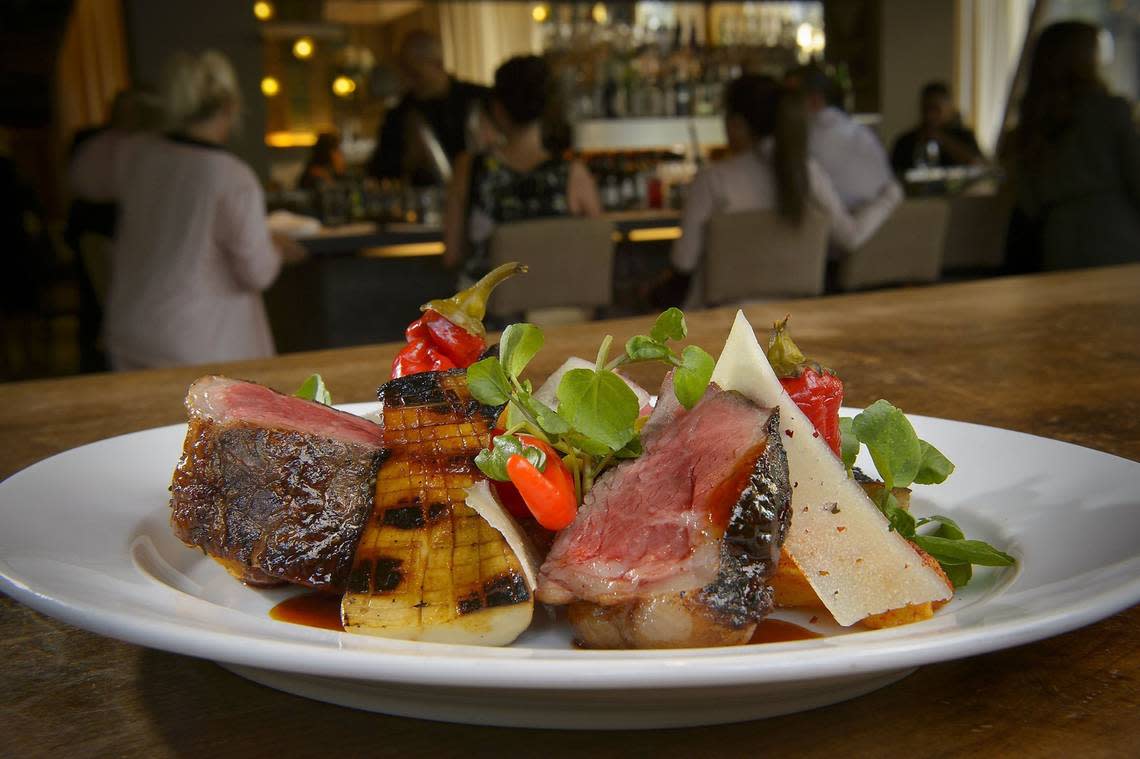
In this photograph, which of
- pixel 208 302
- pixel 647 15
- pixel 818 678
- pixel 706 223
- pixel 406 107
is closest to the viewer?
pixel 818 678

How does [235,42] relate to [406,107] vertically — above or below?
above

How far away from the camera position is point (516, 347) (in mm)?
719

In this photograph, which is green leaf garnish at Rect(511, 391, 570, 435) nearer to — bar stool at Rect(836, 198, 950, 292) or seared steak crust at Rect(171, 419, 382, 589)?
seared steak crust at Rect(171, 419, 382, 589)

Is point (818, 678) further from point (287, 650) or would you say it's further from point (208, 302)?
point (208, 302)

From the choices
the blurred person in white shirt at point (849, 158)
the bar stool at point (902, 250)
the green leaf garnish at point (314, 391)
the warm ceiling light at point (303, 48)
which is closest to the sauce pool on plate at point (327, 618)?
the green leaf garnish at point (314, 391)

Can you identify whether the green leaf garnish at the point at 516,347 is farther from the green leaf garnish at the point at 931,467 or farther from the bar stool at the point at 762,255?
the bar stool at the point at 762,255

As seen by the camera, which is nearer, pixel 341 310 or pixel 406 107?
pixel 341 310

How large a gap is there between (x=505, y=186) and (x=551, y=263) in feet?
1.74

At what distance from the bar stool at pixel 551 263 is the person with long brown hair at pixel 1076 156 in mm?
2008

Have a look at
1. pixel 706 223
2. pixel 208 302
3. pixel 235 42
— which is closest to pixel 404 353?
pixel 208 302

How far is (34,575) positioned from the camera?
604 mm

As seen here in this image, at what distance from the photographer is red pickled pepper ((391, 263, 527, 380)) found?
35.4 inches

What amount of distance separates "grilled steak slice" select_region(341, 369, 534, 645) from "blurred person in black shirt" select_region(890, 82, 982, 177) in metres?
7.36

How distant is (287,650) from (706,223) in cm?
401
